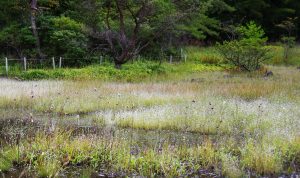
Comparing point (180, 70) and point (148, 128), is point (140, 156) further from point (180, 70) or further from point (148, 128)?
point (180, 70)

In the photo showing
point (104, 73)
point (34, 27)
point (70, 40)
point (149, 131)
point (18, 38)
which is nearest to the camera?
point (149, 131)

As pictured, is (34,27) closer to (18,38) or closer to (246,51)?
(18,38)

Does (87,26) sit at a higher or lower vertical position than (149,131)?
higher

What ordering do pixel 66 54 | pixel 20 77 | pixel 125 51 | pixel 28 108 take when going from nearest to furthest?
pixel 28 108, pixel 20 77, pixel 125 51, pixel 66 54

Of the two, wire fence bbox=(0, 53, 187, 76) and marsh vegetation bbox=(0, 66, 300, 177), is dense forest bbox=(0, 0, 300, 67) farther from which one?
marsh vegetation bbox=(0, 66, 300, 177)

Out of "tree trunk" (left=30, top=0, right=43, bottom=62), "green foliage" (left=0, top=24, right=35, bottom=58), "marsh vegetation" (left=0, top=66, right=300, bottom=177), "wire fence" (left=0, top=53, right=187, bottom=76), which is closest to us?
"marsh vegetation" (left=0, top=66, right=300, bottom=177)

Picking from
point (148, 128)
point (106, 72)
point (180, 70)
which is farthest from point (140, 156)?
point (180, 70)

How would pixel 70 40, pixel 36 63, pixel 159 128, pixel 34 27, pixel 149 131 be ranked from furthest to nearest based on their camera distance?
pixel 36 63 < pixel 34 27 < pixel 70 40 < pixel 159 128 < pixel 149 131

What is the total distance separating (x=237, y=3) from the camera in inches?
1521

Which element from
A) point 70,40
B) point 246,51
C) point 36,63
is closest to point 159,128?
point 246,51

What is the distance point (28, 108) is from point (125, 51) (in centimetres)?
1069

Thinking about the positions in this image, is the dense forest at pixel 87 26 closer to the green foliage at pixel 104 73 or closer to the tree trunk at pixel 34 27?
the tree trunk at pixel 34 27

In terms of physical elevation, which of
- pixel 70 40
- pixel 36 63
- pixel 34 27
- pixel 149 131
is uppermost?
pixel 34 27

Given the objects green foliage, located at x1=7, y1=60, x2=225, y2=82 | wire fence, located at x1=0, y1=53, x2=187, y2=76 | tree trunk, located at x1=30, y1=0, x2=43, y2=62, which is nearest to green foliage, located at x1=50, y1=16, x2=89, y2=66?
wire fence, located at x1=0, y1=53, x2=187, y2=76
